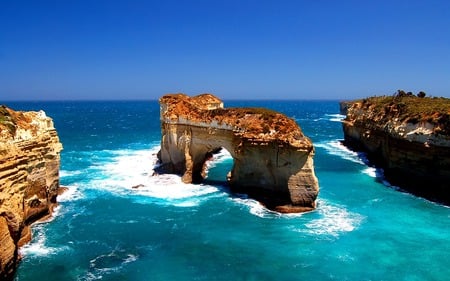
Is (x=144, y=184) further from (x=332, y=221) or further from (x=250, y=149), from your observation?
(x=332, y=221)

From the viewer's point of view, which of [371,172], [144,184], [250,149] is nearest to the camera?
[250,149]

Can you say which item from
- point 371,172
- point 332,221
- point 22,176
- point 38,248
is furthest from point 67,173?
point 371,172

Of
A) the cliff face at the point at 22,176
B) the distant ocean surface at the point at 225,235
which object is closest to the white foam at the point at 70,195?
the distant ocean surface at the point at 225,235

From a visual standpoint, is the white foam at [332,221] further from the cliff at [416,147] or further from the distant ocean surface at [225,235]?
the cliff at [416,147]

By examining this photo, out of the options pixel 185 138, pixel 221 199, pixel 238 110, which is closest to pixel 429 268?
pixel 221 199

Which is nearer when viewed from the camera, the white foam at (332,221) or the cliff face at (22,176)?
the cliff face at (22,176)

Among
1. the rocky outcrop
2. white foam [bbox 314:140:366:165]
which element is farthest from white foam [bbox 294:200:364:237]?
white foam [bbox 314:140:366:165]

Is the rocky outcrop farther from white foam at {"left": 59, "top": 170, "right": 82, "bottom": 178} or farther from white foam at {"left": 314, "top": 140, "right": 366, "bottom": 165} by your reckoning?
white foam at {"left": 314, "top": 140, "right": 366, "bottom": 165}
